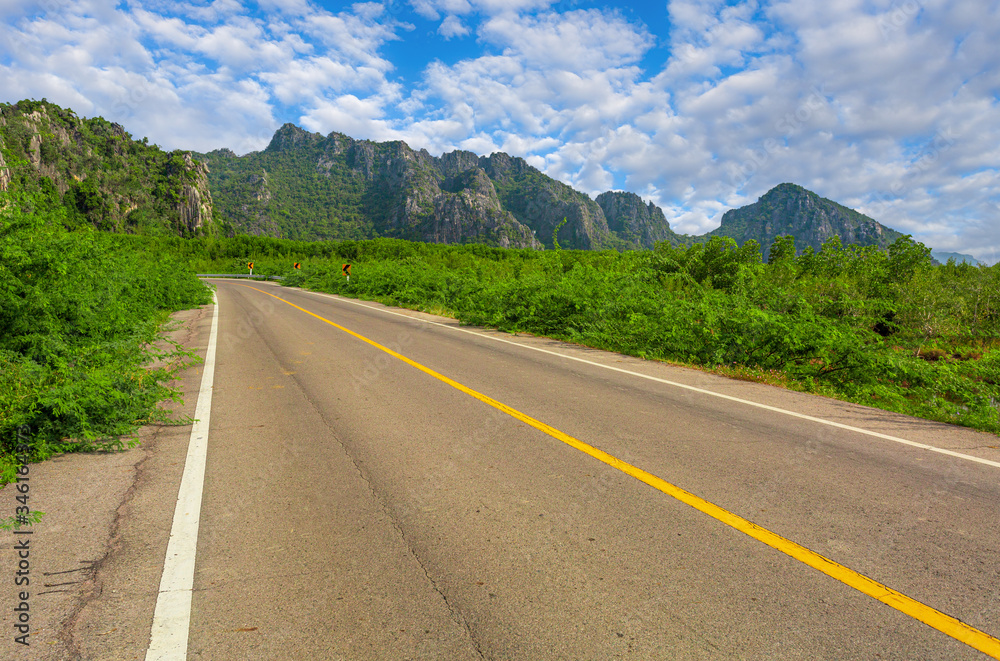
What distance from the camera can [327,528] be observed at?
134 inches

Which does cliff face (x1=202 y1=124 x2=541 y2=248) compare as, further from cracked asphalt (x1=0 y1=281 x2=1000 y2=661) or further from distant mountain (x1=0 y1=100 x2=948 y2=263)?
cracked asphalt (x1=0 y1=281 x2=1000 y2=661)

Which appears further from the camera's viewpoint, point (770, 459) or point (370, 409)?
point (370, 409)

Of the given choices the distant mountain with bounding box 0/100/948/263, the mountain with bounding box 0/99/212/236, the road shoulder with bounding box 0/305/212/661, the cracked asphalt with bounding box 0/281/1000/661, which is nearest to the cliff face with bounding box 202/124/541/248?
the distant mountain with bounding box 0/100/948/263

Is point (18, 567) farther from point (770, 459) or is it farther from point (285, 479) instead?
point (770, 459)

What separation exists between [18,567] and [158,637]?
1.32 meters

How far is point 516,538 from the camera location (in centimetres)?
325

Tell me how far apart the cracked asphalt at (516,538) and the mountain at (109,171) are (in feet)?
438

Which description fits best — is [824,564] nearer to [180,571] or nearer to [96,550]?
[180,571]

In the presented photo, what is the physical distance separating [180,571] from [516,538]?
78.6 inches

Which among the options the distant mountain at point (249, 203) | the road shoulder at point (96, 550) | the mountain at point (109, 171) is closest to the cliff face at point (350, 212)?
A: the distant mountain at point (249, 203)

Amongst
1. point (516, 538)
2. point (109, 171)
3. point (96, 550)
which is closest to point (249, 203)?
point (109, 171)

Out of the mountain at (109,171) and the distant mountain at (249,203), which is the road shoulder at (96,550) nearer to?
the distant mountain at (249,203)

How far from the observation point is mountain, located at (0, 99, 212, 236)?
12062 cm

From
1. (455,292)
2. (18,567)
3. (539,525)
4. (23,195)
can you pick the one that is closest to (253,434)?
(18,567)
